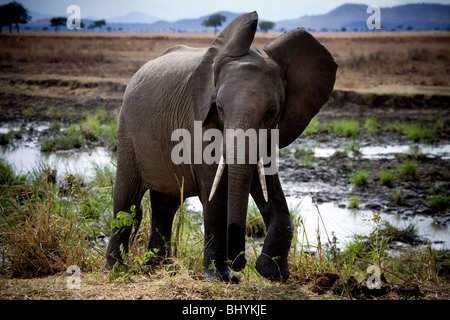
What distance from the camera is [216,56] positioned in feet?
15.2

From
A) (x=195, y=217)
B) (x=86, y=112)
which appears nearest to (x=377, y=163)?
(x=195, y=217)

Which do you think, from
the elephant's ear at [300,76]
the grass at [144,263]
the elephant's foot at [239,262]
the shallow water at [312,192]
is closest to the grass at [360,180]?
the shallow water at [312,192]

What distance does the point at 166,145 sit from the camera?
17.1ft

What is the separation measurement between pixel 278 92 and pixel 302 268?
5.22 ft

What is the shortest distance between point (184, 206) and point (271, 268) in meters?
2.91

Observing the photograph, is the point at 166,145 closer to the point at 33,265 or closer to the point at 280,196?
the point at 280,196

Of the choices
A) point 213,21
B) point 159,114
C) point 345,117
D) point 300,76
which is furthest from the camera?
point 213,21

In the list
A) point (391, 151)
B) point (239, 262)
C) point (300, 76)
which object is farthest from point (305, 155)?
point (239, 262)

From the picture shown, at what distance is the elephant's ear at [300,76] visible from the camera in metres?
4.69

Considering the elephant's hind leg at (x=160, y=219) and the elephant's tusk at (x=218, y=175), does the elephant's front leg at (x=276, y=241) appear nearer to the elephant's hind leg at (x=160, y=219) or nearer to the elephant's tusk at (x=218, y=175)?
the elephant's tusk at (x=218, y=175)

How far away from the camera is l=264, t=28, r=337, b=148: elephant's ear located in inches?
185

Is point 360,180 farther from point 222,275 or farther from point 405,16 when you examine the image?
point 405,16
